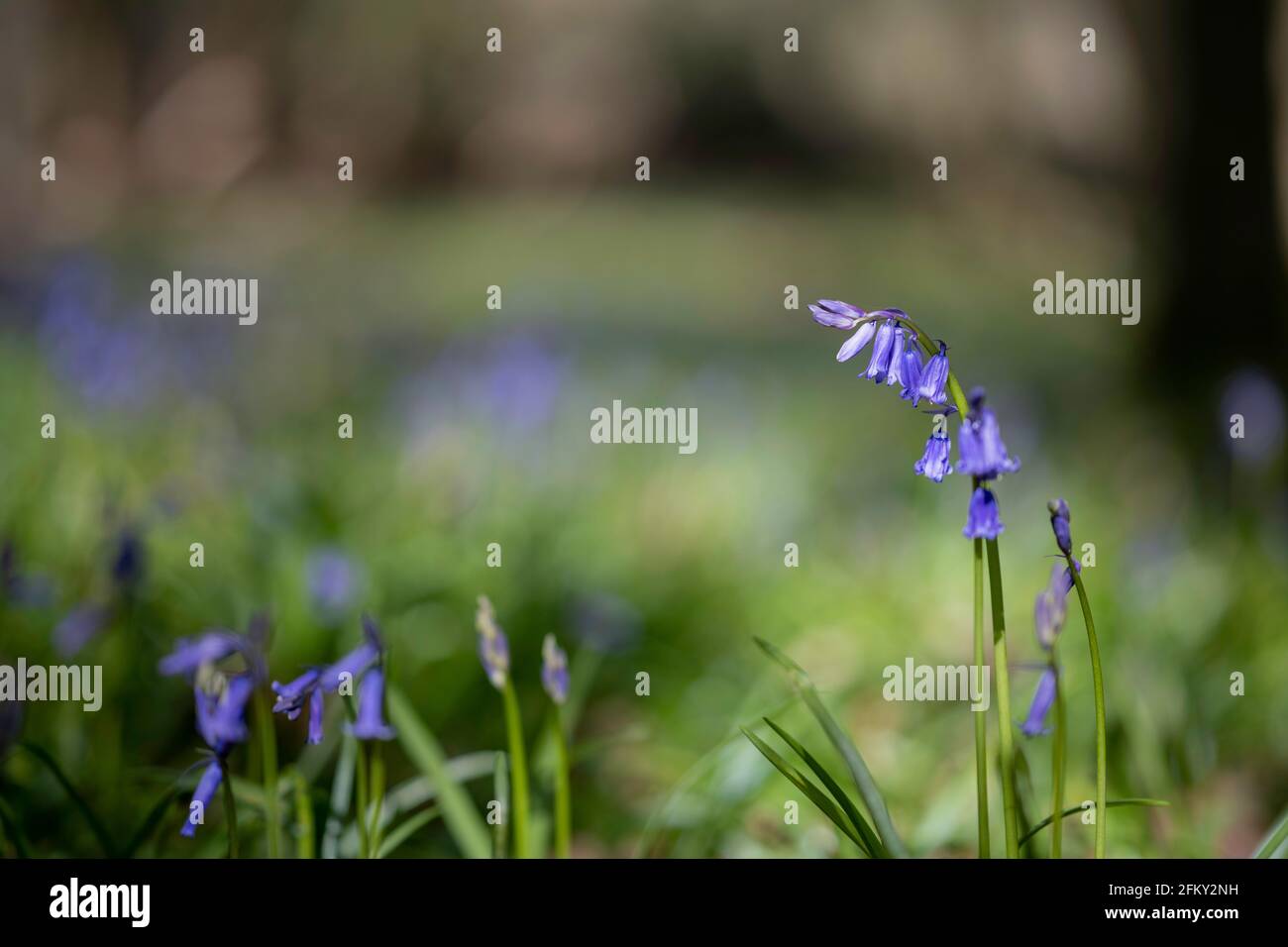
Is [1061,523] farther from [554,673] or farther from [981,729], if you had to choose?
[554,673]

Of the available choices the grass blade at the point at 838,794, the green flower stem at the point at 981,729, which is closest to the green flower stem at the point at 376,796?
the grass blade at the point at 838,794

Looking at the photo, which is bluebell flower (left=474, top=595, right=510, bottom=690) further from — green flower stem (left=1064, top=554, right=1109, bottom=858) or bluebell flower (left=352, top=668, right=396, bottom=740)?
green flower stem (left=1064, top=554, right=1109, bottom=858)

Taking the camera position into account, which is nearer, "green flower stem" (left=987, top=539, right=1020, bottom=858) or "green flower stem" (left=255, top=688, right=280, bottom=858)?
"green flower stem" (left=987, top=539, right=1020, bottom=858)

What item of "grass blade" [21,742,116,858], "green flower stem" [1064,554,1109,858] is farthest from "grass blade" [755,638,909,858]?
"grass blade" [21,742,116,858]

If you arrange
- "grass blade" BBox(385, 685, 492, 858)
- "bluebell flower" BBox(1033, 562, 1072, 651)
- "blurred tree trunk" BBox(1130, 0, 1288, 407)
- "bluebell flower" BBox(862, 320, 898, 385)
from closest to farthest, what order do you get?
"bluebell flower" BBox(862, 320, 898, 385)
"bluebell flower" BBox(1033, 562, 1072, 651)
"grass blade" BBox(385, 685, 492, 858)
"blurred tree trunk" BBox(1130, 0, 1288, 407)

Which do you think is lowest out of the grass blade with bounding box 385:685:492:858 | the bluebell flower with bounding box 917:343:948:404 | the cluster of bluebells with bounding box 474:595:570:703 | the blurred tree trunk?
the grass blade with bounding box 385:685:492:858

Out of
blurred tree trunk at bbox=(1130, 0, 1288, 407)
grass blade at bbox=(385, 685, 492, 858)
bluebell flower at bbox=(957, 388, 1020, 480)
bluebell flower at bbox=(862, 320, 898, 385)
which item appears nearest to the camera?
bluebell flower at bbox=(957, 388, 1020, 480)

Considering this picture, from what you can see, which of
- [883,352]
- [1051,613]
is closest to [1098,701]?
[1051,613]
